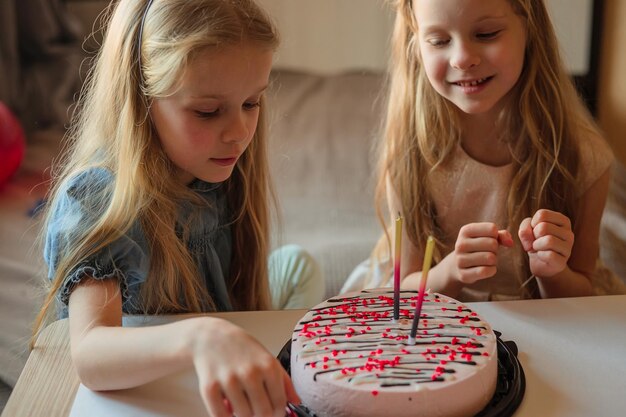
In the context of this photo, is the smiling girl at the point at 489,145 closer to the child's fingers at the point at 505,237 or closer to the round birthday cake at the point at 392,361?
the child's fingers at the point at 505,237

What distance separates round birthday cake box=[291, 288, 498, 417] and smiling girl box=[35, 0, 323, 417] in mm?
180

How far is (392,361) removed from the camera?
2.82ft

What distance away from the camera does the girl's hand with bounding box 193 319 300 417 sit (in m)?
0.78

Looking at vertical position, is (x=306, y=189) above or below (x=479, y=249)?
below

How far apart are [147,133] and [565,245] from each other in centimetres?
59

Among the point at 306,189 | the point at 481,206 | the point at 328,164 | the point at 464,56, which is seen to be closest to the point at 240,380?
the point at 464,56

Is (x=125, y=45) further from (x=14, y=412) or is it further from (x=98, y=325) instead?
(x=14, y=412)

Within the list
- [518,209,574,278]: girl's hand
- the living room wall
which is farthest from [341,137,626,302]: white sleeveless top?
the living room wall

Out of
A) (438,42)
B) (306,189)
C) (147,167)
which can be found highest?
(438,42)

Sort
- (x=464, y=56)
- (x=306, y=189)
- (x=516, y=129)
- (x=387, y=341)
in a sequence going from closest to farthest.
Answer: (x=387, y=341)
(x=464, y=56)
(x=516, y=129)
(x=306, y=189)

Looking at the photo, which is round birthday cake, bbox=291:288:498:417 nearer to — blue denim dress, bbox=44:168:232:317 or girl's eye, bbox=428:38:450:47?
blue denim dress, bbox=44:168:232:317

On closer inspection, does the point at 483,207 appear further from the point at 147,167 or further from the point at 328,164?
the point at 328,164

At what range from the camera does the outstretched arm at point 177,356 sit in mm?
787

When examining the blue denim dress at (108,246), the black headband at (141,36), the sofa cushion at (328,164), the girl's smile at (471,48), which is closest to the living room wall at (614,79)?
the sofa cushion at (328,164)
